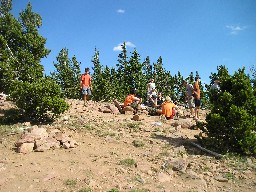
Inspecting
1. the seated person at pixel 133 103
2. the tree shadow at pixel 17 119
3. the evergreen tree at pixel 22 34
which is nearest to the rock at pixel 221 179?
the tree shadow at pixel 17 119

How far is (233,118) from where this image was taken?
10031mm

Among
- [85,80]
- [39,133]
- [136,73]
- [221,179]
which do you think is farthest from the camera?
[136,73]

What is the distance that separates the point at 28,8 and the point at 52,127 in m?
25.8

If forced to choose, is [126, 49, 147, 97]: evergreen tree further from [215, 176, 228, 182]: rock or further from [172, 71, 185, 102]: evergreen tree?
[215, 176, 228, 182]: rock

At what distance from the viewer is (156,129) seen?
41.4 ft

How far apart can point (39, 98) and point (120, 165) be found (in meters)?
5.10

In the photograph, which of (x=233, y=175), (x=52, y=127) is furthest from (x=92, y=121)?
(x=233, y=175)

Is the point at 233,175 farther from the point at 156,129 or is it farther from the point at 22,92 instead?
the point at 22,92

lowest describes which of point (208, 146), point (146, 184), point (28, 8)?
point (146, 184)

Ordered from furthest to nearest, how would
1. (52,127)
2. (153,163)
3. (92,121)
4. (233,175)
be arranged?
(92,121), (52,127), (153,163), (233,175)

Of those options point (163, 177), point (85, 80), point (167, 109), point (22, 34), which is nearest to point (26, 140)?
point (163, 177)

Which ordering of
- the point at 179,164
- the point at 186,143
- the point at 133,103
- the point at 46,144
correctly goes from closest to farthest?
the point at 179,164 < the point at 46,144 < the point at 186,143 < the point at 133,103

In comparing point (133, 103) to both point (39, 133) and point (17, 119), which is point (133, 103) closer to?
point (17, 119)

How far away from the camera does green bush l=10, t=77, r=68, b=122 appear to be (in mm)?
12265
